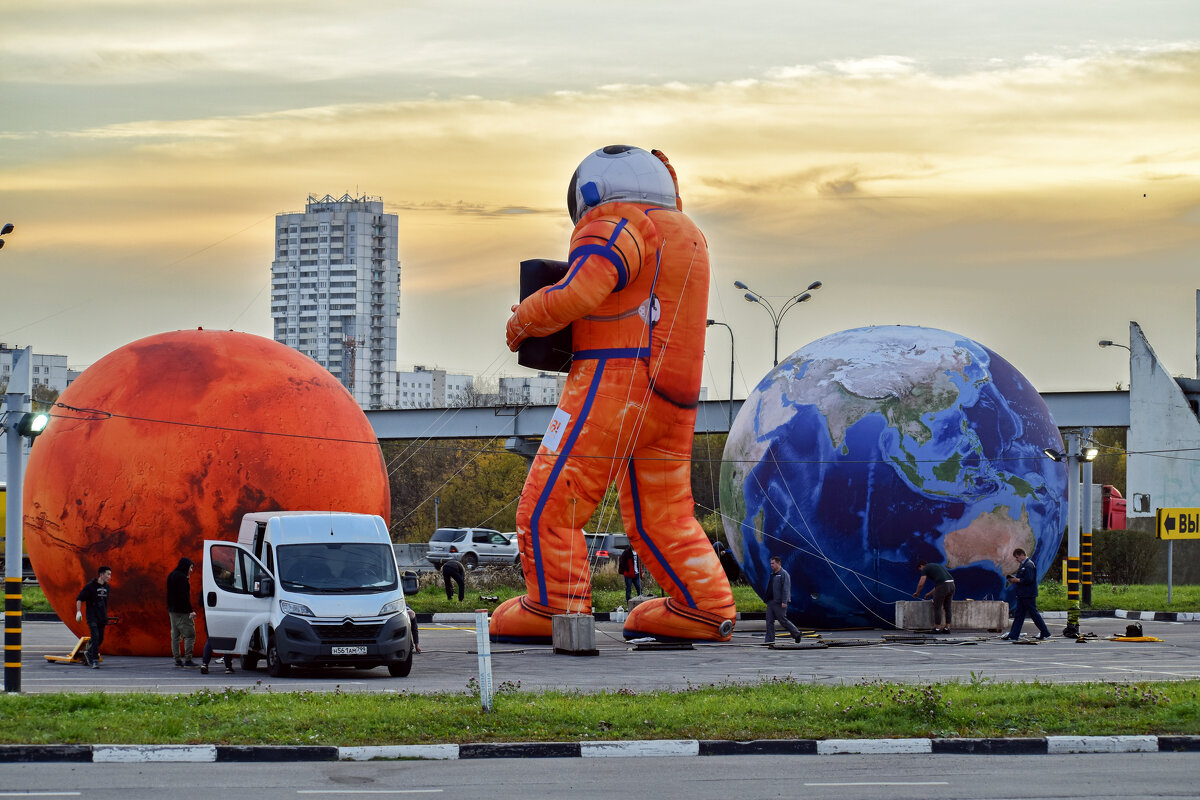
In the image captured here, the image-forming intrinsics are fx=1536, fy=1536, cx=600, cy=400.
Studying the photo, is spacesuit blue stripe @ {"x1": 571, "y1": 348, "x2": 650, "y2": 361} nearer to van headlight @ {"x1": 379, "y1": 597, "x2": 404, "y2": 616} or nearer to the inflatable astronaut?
the inflatable astronaut

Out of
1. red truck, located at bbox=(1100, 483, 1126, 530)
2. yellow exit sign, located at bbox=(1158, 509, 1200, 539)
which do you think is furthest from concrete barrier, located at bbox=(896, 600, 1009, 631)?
red truck, located at bbox=(1100, 483, 1126, 530)

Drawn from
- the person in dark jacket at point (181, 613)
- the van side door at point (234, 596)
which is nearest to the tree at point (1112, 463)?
the person in dark jacket at point (181, 613)

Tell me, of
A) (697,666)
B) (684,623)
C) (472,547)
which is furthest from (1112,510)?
(697,666)

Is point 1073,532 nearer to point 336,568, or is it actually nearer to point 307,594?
point 336,568

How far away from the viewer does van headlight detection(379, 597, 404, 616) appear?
59.0 feet

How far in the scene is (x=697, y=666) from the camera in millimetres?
19000

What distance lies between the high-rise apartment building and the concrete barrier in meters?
131

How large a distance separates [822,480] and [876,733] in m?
11.6

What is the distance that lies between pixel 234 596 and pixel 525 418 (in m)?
34.6

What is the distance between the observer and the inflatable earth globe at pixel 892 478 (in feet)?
77.9

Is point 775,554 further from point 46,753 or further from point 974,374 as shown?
point 46,753

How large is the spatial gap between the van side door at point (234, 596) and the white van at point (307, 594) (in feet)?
0.04

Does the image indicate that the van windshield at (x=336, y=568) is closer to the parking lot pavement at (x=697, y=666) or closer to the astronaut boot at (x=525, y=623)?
the parking lot pavement at (x=697, y=666)

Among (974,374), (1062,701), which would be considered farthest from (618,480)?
(1062,701)
